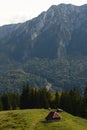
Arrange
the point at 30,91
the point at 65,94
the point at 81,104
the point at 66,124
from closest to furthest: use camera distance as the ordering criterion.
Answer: the point at 66,124, the point at 81,104, the point at 65,94, the point at 30,91

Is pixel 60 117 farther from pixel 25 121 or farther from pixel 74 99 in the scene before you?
pixel 74 99

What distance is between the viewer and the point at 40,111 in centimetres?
15362

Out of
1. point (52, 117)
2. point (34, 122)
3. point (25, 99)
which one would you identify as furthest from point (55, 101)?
point (34, 122)

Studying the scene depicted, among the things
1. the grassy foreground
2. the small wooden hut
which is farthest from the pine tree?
the small wooden hut

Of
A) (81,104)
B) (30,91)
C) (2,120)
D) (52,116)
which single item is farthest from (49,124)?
(30,91)

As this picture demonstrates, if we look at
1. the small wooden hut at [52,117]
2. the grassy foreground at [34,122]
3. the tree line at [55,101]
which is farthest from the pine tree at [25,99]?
the small wooden hut at [52,117]

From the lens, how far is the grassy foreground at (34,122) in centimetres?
12862

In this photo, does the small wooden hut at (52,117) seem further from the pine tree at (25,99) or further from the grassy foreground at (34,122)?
the pine tree at (25,99)

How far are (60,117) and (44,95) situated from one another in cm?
4488

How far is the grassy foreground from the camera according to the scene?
12862 centimetres

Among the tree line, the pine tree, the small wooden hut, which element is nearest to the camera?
the small wooden hut

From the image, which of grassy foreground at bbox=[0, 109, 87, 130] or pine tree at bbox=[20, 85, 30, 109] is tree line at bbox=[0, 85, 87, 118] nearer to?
pine tree at bbox=[20, 85, 30, 109]

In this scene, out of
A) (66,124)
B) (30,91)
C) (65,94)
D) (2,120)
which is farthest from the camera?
(30,91)

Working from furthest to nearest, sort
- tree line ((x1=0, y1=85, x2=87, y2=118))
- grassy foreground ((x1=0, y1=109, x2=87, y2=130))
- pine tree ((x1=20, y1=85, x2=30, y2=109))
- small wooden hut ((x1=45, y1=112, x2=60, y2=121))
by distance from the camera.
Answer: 1. pine tree ((x1=20, y1=85, x2=30, y2=109))
2. tree line ((x1=0, y1=85, x2=87, y2=118))
3. small wooden hut ((x1=45, y1=112, x2=60, y2=121))
4. grassy foreground ((x1=0, y1=109, x2=87, y2=130))
